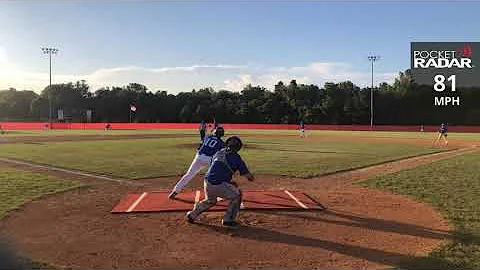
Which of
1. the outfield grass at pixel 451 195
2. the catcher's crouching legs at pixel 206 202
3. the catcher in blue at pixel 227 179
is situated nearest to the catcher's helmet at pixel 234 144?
the catcher in blue at pixel 227 179

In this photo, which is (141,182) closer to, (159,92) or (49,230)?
(49,230)

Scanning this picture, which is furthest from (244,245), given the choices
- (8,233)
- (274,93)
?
(274,93)

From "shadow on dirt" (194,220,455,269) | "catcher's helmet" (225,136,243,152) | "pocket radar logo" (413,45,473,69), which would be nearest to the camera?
"shadow on dirt" (194,220,455,269)

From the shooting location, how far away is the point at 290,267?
6.86m

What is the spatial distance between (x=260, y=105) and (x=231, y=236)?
89830mm

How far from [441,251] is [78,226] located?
6556 millimetres

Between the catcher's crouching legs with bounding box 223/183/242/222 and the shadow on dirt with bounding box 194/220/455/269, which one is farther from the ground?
the catcher's crouching legs with bounding box 223/183/242/222

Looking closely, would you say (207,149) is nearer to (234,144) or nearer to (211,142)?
(211,142)

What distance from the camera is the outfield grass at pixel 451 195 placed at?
715cm

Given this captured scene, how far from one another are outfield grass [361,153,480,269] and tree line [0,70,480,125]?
70.1m

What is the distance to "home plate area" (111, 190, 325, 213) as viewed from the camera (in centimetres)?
1079

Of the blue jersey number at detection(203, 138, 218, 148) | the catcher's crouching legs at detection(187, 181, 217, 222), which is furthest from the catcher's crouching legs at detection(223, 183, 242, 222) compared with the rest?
the blue jersey number at detection(203, 138, 218, 148)

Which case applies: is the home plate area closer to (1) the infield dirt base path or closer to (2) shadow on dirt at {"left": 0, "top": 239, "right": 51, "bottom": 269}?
(1) the infield dirt base path

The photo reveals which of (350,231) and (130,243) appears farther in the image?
(350,231)
